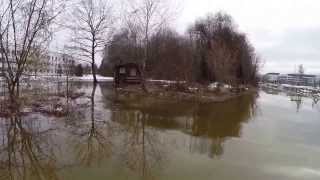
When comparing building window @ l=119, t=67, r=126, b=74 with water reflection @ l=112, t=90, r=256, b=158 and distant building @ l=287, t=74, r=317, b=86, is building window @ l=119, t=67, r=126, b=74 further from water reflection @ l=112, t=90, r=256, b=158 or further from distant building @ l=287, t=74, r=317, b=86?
distant building @ l=287, t=74, r=317, b=86

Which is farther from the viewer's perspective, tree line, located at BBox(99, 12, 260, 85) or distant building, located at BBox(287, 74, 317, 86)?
distant building, located at BBox(287, 74, 317, 86)

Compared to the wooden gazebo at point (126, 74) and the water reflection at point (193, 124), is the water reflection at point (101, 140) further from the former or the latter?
the wooden gazebo at point (126, 74)

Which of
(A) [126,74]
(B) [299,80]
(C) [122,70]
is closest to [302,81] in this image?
(B) [299,80]

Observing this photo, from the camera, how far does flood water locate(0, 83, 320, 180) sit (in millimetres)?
8023

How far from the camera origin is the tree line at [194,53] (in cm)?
3769

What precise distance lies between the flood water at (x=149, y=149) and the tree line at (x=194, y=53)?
20169 mm

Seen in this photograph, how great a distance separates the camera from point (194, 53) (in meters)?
50.8

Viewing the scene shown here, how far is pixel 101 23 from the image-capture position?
4581 centimetres

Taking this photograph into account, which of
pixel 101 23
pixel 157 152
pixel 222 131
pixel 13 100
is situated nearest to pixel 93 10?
pixel 101 23

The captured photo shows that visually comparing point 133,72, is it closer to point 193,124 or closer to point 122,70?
point 122,70

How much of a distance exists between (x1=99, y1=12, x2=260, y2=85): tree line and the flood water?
66.2ft

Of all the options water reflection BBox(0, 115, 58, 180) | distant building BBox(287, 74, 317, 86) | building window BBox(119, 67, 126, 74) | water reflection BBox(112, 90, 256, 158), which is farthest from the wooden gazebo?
distant building BBox(287, 74, 317, 86)

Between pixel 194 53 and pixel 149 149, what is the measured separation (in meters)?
41.4

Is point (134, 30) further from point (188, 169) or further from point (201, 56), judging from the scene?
point (188, 169)
